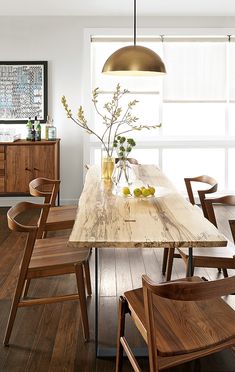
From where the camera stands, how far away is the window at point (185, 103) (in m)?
7.03

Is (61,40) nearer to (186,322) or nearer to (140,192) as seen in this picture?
(140,192)

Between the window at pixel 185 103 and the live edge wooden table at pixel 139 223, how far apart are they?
3.65 m

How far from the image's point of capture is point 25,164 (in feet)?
21.2

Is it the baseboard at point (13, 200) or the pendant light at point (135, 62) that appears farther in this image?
the baseboard at point (13, 200)

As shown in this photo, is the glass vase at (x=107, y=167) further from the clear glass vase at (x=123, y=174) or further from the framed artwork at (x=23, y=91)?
the framed artwork at (x=23, y=91)

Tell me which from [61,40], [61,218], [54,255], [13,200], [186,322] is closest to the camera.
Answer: [186,322]

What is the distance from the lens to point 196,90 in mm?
7055

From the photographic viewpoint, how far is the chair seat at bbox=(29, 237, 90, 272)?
2.82 metres

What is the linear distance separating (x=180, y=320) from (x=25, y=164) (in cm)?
467

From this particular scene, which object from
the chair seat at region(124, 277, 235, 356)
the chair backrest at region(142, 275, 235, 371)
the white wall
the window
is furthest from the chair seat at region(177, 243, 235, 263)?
the white wall

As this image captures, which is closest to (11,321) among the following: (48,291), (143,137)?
(48,291)

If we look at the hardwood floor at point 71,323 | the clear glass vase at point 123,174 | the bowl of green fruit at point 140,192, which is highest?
the clear glass vase at point 123,174

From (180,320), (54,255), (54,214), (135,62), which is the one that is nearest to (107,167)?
(54,214)

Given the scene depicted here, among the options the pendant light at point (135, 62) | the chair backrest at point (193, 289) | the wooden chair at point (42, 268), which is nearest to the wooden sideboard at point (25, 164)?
the pendant light at point (135, 62)
